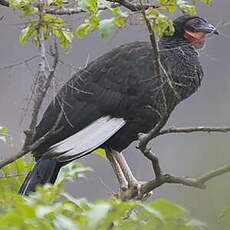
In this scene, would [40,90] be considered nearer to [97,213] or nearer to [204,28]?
[97,213]

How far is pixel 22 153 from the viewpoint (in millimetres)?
2047

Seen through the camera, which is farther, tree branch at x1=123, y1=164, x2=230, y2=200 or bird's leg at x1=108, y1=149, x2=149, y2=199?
bird's leg at x1=108, y1=149, x2=149, y2=199

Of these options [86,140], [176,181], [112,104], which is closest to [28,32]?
[176,181]

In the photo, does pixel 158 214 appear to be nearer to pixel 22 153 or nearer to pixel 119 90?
pixel 22 153

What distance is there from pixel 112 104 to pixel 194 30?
1.80ft

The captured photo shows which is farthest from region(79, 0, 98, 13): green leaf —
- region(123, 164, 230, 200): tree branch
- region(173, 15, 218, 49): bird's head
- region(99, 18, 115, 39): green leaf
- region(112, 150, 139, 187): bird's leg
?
region(173, 15, 218, 49): bird's head

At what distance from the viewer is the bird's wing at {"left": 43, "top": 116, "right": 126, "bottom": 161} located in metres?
3.04

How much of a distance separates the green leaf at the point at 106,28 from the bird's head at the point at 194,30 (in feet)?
4.30

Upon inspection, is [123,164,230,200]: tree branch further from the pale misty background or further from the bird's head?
the bird's head

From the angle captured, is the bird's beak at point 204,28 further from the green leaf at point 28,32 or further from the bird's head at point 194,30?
the green leaf at point 28,32

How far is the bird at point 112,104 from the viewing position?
307 cm

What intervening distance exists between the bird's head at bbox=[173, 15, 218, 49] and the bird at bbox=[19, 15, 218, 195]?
0.17 feet

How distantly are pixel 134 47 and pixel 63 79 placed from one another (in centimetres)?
129

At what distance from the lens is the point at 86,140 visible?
311 centimetres
